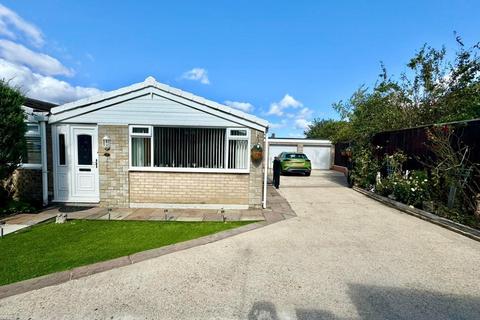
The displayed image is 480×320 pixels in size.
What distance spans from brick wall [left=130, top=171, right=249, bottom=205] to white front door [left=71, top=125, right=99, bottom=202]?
1185mm

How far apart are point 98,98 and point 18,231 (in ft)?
12.2

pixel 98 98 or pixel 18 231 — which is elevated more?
pixel 98 98

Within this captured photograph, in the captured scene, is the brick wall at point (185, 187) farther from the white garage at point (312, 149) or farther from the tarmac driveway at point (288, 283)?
the white garage at point (312, 149)

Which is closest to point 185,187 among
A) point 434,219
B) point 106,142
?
point 106,142

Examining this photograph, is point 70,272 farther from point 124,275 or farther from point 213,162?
point 213,162

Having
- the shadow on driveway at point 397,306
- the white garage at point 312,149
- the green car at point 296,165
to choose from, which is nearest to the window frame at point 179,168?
the shadow on driveway at point 397,306

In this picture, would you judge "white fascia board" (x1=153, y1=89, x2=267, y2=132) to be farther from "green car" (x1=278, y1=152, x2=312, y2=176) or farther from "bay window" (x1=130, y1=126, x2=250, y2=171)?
"green car" (x1=278, y1=152, x2=312, y2=176)

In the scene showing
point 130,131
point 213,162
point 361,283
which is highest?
point 130,131

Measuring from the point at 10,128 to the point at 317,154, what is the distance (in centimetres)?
2087

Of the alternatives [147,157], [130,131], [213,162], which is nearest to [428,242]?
[213,162]

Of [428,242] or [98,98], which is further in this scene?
[98,98]

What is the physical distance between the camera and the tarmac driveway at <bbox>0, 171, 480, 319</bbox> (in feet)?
8.92

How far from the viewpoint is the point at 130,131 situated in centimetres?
713

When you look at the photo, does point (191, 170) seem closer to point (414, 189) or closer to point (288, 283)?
→ point (288, 283)
